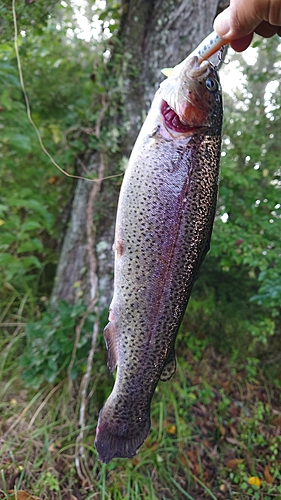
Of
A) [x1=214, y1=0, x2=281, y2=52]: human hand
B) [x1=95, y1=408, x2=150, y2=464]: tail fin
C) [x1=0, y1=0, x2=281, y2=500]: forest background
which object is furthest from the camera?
[x1=0, y1=0, x2=281, y2=500]: forest background

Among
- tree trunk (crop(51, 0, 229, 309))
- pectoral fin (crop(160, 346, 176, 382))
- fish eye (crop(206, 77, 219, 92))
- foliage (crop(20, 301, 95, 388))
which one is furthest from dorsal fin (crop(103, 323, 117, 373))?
tree trunk (crop(51, 0, 229, 309))

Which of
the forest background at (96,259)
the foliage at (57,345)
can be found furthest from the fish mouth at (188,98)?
the foliage at (57,345)

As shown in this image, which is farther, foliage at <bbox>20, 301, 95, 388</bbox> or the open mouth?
foliage at <bbox>20, 301, 95, 388</bbox>

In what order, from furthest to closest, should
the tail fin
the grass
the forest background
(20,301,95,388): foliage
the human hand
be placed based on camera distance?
(20,301,95,388): foliage
the forest background
the grass
the tail fin
the human hand

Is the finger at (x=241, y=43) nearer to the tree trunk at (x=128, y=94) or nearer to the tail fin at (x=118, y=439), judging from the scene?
the tree trunk at (x=128, y=94)

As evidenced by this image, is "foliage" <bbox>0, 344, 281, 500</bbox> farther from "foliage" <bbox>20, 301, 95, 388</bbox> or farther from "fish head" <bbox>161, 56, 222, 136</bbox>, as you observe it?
"fish head" <bbox>161, 56, 222, 136</bbox>

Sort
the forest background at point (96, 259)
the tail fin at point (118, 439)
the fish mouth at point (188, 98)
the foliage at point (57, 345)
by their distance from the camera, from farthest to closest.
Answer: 1. the foliage at point (57, 345)
2. the forest background at point (96, 259)
3. the tail fin at point (118, 439)
4. the fish mouth at point (188, 98)

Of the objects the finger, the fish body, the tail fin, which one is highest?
the finger

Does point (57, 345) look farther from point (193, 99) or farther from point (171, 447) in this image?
point (193, 99)
